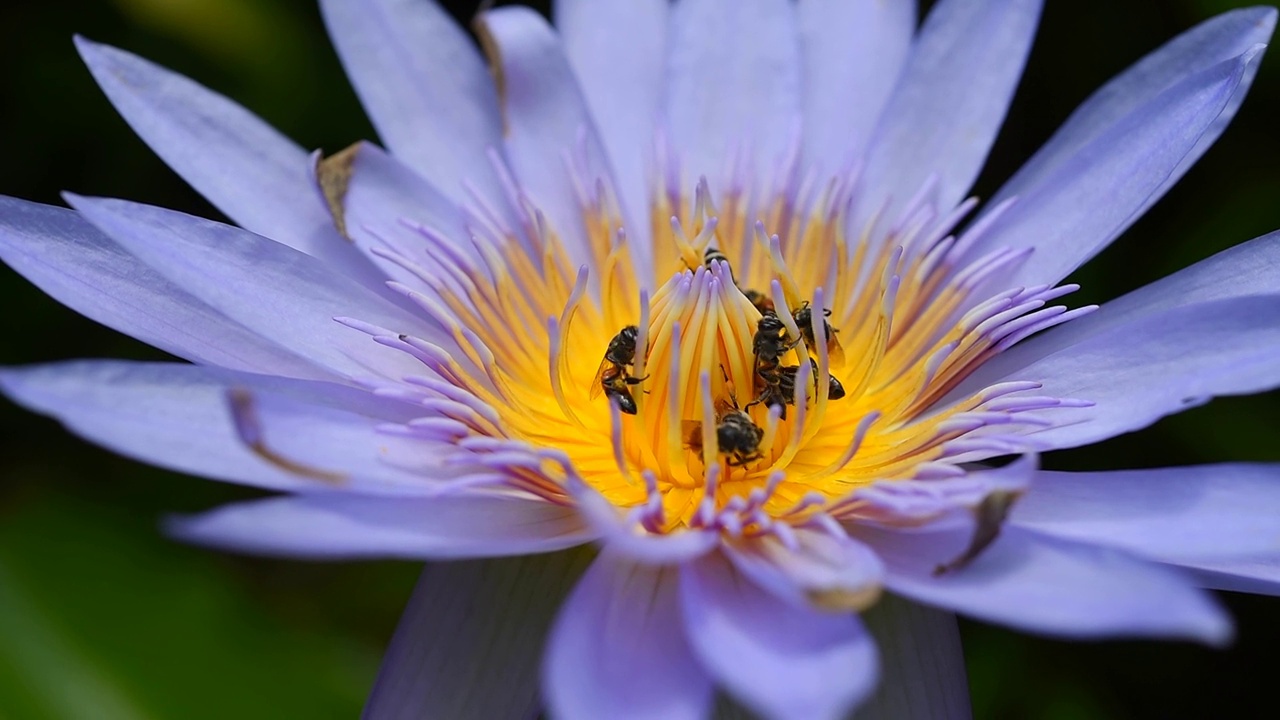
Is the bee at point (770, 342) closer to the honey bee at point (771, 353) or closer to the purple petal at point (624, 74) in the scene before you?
the honey bee at point (771, 353)

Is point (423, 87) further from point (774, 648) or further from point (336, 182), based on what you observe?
point (774, 648)

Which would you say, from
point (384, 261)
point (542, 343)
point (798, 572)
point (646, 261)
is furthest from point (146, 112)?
point (798, 572)

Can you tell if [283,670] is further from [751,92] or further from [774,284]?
[751,92]

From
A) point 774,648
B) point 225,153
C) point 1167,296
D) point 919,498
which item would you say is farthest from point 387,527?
point 1167,296

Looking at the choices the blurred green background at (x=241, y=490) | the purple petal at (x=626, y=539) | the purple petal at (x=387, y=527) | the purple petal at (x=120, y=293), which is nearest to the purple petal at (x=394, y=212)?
the purple petal at (x=120, y=293)

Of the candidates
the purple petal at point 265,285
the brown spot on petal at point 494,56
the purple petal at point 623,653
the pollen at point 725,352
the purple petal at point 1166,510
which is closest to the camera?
the purple petal at point 623,653

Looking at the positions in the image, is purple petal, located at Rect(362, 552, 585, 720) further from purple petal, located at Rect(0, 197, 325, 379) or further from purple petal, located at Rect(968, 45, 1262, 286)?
purple petal, located at Rect(968, 45, 1262, 286)
